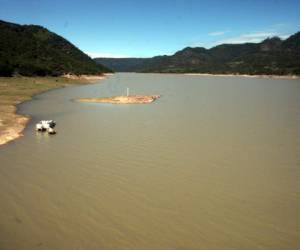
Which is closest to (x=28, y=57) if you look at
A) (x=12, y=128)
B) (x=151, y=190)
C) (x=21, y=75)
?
(x=21, y=75)

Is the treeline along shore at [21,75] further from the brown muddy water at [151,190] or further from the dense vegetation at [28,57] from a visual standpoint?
the brown muddy water at [151,190]

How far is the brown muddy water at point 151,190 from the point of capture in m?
9.77

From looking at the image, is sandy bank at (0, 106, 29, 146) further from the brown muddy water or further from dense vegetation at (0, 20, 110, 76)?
dense vegetation at (0, 20, 110, 76)

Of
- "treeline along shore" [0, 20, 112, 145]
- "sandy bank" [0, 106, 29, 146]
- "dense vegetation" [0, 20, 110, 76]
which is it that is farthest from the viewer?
"dense vegetation" [0, 20, 110, 76]

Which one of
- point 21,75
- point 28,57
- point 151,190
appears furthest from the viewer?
point 28,57

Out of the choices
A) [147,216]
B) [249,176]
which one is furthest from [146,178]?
[249,176]

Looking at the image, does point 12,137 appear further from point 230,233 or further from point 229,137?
point 230,233

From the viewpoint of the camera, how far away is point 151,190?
43.4 ft

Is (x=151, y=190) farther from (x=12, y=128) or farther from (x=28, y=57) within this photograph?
(x=28, y=57)

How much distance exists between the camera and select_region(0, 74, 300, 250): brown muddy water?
977 centimetres

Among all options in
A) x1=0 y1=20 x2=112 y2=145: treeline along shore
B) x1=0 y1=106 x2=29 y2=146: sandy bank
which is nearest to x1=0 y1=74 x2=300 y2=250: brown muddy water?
x1=0 y1=106 x2=29 y2=146: sandy bank

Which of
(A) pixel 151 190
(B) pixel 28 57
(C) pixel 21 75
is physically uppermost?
(B) pixel 28 57

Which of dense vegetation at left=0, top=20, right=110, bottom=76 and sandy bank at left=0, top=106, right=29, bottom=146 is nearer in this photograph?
sandy bank at left=0, top=106, right=29, bottom=146

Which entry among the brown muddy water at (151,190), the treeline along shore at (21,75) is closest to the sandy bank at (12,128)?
the treeline along shore at (21,75)
